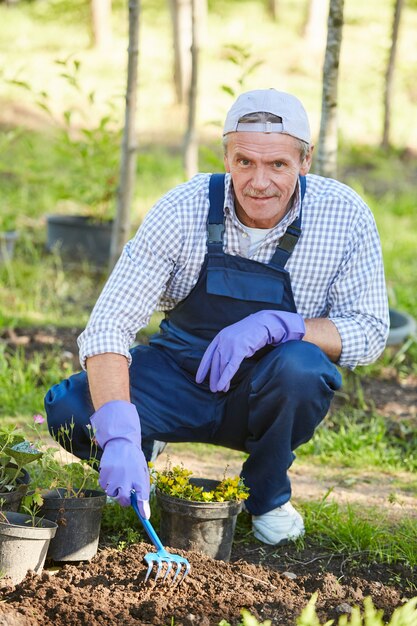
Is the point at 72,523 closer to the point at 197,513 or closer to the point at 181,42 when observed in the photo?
the point at 197,513

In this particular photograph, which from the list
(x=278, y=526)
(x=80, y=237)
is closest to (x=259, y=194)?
(x=278, y=526)

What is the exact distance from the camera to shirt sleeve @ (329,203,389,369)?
2.92 metres

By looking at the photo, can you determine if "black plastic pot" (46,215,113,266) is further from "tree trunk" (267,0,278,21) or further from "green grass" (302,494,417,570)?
"tree trunk" (267,0,278,21)

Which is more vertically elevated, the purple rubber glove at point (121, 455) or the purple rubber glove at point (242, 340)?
the purple rubber glove at point (242, 340)

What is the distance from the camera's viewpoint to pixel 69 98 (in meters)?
11.8

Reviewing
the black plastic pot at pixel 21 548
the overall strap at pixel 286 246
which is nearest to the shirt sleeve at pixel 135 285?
the overall strap at pixel 286 246

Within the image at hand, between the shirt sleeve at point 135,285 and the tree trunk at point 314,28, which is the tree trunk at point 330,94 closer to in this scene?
the shirt sleeve at point 135,285

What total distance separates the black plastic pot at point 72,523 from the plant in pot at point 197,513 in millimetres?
210

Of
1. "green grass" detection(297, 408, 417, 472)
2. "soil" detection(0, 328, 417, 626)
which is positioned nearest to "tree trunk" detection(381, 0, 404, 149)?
"green grass" detection(297, 408, 417, 472)

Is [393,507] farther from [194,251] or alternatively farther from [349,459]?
[194,251]

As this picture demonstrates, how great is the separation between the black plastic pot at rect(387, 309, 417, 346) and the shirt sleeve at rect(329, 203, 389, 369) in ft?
5.56

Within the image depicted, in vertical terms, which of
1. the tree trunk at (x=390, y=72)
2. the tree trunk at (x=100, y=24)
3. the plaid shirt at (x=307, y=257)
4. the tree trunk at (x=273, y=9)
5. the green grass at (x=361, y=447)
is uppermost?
the tree trunk at (x=273, y=9)

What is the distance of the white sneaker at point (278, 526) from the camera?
9.46ft

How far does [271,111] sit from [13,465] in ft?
4.38
